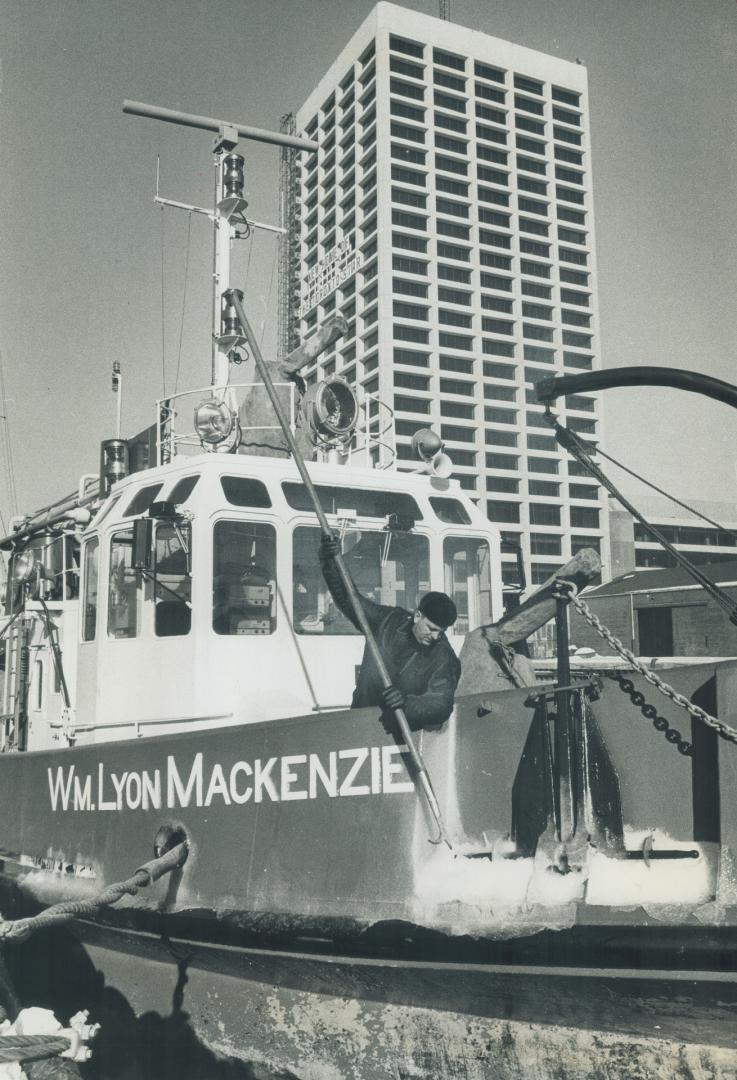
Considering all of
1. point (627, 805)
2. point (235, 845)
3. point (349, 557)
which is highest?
point (349, 557)

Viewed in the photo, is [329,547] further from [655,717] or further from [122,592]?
[122,592]

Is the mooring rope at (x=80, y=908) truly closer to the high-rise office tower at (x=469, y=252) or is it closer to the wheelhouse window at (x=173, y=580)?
the wheelhouse window at (x=173, y=580)

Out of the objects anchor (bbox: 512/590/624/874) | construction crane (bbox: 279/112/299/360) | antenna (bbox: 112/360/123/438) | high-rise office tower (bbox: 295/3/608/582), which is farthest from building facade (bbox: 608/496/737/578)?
anchor (bbox: 512/590/624/874)

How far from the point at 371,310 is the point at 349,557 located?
81.3 metres

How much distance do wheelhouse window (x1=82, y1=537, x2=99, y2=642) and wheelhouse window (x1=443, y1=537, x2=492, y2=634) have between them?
233 cm

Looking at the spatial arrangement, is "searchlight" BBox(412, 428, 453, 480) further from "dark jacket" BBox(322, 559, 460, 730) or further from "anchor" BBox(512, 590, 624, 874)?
"anchor" BBox(512, 590, 624, 874)

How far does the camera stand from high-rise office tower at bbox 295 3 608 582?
79.8 metres

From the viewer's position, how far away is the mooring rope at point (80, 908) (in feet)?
14.1

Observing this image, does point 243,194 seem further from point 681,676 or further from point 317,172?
point 317,172

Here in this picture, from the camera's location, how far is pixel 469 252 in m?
84.9

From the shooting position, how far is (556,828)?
3.52 metres

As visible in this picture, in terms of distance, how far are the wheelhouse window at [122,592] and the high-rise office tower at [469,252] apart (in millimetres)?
72137

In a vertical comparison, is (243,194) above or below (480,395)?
below

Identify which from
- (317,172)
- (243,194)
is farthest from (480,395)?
(243,194)
